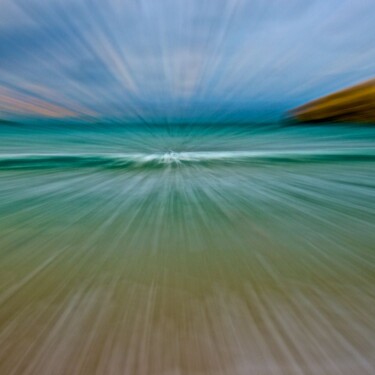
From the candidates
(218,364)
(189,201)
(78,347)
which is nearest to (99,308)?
(78,347)

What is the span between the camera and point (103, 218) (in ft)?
4.02

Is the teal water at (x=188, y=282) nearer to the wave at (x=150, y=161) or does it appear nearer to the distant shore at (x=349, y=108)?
the wave at (x=150, y=161)

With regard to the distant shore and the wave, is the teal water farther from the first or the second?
the distant shore

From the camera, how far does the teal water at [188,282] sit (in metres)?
0.52

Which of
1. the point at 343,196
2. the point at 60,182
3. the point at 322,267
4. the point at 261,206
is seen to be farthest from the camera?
the point at 60,182

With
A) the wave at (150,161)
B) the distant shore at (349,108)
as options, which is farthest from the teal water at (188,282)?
the distant shore at (349,108)

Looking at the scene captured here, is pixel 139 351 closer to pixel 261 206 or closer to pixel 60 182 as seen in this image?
pixel 261 206

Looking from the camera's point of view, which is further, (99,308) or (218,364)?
(99,308)

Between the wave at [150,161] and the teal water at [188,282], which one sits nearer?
the teal water at [188,282]

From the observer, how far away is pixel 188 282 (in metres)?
0.74

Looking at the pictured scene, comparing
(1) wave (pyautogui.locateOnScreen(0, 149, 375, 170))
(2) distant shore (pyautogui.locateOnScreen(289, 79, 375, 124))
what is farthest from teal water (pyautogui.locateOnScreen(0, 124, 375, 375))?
(2) distant shore (pyautogui.locateOnScreen(289, 79, 375, 124))

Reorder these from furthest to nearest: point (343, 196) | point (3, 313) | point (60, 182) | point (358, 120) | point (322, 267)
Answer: point (358, 120) < point (60, 182) < point (343, 196) < point (322, 267) < point (3, 313)

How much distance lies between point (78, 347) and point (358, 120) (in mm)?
7469

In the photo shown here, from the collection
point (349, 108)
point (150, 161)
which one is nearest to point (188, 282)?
point (150, 161)
